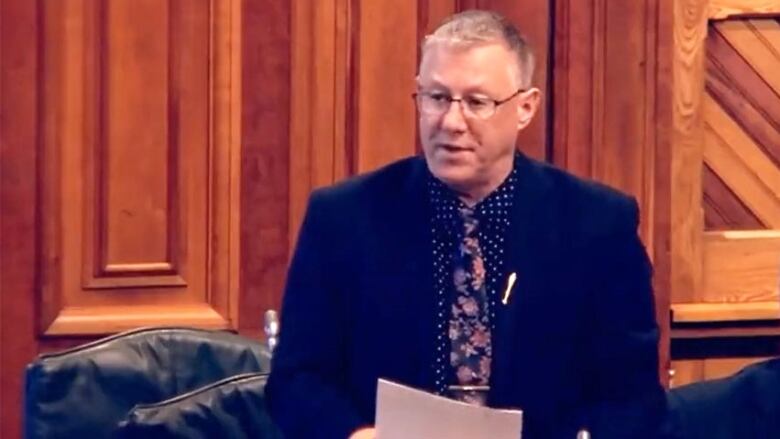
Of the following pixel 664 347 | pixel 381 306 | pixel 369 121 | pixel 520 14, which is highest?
pixel 520 14

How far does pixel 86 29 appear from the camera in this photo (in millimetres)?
2939

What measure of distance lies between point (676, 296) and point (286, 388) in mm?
1405

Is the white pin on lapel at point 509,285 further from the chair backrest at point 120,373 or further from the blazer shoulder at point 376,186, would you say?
the chair backrest at point 120,373

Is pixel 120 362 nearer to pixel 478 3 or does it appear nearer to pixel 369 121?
pixel 369 121

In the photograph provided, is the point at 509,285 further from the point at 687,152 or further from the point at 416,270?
the point at 687,152

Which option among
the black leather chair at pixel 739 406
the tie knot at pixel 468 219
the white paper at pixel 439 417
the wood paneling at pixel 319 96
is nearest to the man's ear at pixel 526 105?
the tie knot at pixel 468 219

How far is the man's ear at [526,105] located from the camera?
6.80ft

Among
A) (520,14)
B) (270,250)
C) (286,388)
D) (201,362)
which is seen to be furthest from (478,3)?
(286,388)

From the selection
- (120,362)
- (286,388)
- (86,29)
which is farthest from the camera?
(86,29)

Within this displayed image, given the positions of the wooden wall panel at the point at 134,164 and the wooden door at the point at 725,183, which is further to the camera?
the wooden door at the point at 725,183

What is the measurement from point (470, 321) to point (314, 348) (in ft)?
0.64

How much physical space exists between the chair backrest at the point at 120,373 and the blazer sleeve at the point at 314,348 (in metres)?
0.26

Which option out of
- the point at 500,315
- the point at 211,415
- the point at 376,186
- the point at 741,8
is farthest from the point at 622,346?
the point at 741,8

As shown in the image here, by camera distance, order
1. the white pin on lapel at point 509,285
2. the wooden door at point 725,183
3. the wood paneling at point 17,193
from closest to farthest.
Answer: the white pin on lapel at point 509,285
the wood paneling at point 17,193
the wooden door at point 725,183
